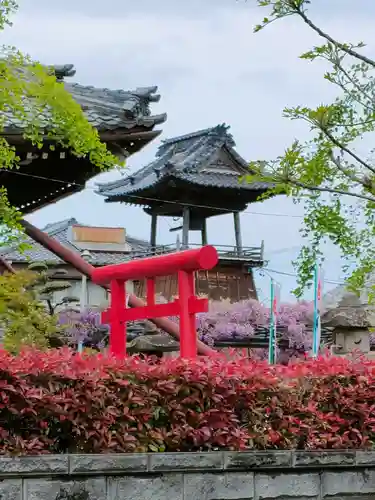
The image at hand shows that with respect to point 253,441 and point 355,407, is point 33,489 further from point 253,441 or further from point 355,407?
point 355,407

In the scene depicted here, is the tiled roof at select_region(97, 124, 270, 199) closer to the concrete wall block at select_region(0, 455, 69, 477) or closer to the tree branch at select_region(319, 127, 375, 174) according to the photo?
the tree branch at select_region(319, 127, 375, 174)

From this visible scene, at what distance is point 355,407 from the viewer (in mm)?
6508

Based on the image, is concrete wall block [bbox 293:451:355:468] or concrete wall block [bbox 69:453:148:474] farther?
concrete wall block [bbox 293:451:355:468]

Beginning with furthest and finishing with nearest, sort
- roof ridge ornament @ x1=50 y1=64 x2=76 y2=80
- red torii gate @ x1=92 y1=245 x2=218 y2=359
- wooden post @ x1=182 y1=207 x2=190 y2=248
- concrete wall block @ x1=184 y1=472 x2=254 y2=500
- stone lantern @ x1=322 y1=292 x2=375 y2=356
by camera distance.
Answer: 1. wooden post @ x1=182 y1=207 x2=190 y2=248
2. stone lantern @ x1=322 y1=292 x2=375 y2=356
3. roof ridge ornament @ x1=50 y1=64 x2=76 y2=80
4. red torii gate @ x1=92 y1=245 x2=218 y2=359
5. concrete wall block @ x1=184 y1=472 x2=254 y2=500

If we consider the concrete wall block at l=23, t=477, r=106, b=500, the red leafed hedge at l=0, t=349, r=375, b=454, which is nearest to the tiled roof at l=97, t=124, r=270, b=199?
the red leafed hedge at l=0, t=349, r=375, b=454

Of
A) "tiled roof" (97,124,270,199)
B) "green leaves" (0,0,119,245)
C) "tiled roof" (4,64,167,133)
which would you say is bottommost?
"green leaves" (0,0,119,245)

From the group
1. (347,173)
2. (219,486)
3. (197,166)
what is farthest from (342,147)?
(197,166)

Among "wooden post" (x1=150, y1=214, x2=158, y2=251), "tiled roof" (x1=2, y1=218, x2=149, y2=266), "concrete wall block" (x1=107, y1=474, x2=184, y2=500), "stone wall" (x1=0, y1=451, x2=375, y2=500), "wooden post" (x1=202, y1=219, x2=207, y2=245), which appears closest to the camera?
"stone wall" (x1=0, y1=451, x2=375, y2=500)

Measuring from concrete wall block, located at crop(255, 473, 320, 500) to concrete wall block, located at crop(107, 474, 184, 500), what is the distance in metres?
0.64

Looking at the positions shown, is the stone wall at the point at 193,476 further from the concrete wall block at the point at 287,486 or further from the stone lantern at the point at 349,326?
the stone lantern at the point at 349,326

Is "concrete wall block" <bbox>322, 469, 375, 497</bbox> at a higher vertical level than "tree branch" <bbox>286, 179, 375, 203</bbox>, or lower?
lower

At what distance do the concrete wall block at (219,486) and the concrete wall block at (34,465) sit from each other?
905mm

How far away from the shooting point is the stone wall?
204 inches

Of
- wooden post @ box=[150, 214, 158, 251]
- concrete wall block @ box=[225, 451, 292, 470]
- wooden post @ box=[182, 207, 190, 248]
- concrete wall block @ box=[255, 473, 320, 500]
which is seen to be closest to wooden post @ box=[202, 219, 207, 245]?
wooden post @ box=[182, 207, 190, 248]
